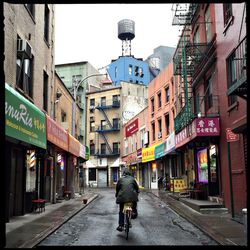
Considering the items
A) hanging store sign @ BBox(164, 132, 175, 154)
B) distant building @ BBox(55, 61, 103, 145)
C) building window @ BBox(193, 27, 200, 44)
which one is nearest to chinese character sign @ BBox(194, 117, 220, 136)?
building window @ BBox(193, 27, 200, 44)

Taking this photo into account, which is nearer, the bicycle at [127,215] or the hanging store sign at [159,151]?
the bicycle at [127,215]

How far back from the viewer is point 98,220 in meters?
13.4

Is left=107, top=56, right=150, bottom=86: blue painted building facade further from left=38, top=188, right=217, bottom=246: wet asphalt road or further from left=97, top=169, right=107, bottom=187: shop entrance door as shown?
left=38, top=188, right=217, bottom=246: wet asphalt road

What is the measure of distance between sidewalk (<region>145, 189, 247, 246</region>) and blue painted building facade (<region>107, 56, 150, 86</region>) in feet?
156

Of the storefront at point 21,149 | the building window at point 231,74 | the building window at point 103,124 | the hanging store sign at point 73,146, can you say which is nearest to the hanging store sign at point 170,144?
the hanging store sign at point 73,146

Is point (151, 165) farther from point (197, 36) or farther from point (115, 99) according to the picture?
point (197, 36)

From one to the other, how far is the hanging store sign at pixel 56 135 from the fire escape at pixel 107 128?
113 feet

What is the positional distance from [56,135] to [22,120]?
600 cm

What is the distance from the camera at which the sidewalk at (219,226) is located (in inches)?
367

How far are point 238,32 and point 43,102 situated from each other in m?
10.3

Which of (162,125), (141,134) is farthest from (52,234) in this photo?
(141,134)

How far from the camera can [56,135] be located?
685 inches

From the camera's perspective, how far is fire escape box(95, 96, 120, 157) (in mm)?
55031

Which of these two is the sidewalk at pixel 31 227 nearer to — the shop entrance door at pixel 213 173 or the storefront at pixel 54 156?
the storefront at pixel 54 156
